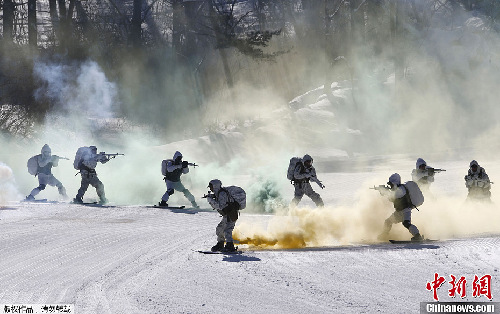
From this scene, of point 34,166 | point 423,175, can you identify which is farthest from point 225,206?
point 34,166

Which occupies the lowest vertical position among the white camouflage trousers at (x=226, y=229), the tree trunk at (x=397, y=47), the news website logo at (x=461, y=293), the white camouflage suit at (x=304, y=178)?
the news website logo at (x=461, y=293)

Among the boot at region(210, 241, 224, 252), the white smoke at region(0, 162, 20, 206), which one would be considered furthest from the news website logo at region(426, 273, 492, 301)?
the white smoke at region(0, 162, 20, 206)

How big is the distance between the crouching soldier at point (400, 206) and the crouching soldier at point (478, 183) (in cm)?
433

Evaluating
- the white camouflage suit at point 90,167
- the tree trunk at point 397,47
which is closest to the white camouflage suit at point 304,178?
the white camouflage suit at point 90,167

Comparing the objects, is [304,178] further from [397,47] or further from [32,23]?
[32,23]

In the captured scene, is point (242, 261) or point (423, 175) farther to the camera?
point (423, 175)

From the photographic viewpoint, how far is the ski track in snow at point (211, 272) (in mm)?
9508

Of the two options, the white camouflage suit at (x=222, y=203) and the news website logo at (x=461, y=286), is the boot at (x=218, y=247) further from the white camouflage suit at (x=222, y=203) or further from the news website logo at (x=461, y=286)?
the news website logo at (x=461, y=286)

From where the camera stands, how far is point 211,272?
11.5 metres

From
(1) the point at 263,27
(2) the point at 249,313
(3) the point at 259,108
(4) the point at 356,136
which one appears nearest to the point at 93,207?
(2) the point at 249,313

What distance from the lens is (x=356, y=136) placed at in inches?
1724

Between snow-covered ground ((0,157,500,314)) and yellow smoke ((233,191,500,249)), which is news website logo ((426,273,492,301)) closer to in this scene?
snow-covered ground ((0,157,500,314))

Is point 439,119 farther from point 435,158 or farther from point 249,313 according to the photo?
point 249,313

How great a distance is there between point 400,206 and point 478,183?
4659 mm
